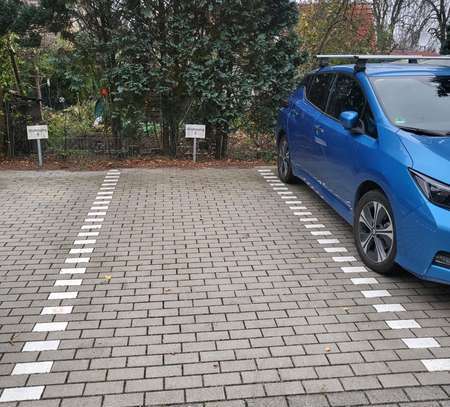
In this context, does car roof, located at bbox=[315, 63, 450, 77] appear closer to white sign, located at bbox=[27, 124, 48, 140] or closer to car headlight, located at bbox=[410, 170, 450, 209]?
car headlight, located at bbox=[410, 170, 450, 209]

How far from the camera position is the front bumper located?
12.5ft

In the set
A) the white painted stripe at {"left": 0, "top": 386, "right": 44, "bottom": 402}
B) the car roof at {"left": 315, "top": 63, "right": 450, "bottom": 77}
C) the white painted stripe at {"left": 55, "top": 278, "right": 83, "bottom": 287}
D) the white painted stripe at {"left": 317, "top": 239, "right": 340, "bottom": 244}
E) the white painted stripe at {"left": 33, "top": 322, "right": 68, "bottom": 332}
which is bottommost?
the white painted stripe at {"left": 55, "top": 278, "right": 83, "bottom": 287}

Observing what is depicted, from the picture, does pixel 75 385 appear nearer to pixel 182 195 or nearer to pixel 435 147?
pixel 435 147

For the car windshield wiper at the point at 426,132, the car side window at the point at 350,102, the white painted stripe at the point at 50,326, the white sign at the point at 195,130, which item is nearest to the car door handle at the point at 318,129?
the car side window at the point at 350,102

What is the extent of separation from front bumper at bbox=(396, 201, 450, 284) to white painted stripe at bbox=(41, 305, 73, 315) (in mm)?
2767

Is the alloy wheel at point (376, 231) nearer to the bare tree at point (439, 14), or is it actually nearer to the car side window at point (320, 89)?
the car side window at point (320, 89)

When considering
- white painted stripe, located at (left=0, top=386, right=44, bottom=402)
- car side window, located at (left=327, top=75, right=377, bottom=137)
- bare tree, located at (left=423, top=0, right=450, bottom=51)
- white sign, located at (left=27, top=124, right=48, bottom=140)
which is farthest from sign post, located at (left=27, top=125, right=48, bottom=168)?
bare tree, located at (left=423, top=0, right=450, bottom=51)

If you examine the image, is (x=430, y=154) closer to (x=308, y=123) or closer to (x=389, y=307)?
(x=389, y=307)

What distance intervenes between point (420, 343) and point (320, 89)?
4007 mm

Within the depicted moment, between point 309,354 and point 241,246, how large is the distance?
2155mm

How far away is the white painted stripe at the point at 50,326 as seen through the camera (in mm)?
3801

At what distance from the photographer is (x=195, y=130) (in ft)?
31.7

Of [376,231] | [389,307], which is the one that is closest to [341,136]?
[376,231]

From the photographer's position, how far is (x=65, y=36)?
959 centimetres
